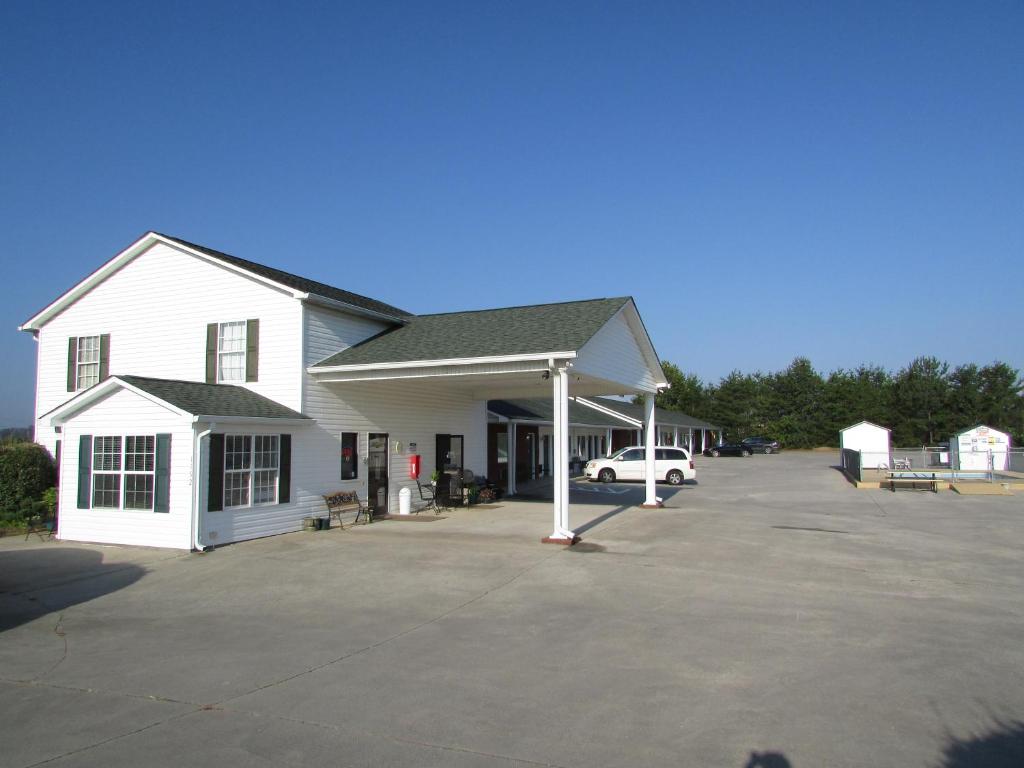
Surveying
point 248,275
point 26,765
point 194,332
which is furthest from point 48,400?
point 26,765

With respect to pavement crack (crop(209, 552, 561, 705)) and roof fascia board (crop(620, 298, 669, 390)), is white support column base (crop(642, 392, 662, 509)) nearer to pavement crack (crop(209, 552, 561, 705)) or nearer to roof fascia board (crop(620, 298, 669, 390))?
roof fascia board (crop(620, 298, 669, 390))

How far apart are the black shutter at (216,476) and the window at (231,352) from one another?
3267mm

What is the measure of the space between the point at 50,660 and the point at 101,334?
1363 centimetres

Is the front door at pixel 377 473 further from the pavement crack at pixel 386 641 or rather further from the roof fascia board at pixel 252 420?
the pavement crack at pixel 386 641

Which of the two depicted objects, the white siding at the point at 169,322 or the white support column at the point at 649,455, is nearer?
the white siding at the point at 169,322

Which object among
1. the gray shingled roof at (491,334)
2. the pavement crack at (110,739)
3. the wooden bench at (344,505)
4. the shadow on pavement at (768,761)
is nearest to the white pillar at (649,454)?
the gray shingled roof at (491,334)

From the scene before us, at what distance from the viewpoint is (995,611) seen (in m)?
8.79

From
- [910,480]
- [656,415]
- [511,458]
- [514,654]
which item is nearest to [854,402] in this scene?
[656,415]

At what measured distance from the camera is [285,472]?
1530cm

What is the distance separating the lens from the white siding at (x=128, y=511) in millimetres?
13453

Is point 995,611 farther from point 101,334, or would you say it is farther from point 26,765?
point 101,334

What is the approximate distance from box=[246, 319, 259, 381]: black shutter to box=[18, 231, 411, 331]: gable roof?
1144 mm

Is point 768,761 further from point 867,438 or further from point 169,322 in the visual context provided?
point 867,438

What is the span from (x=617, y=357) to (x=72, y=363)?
14.2m
